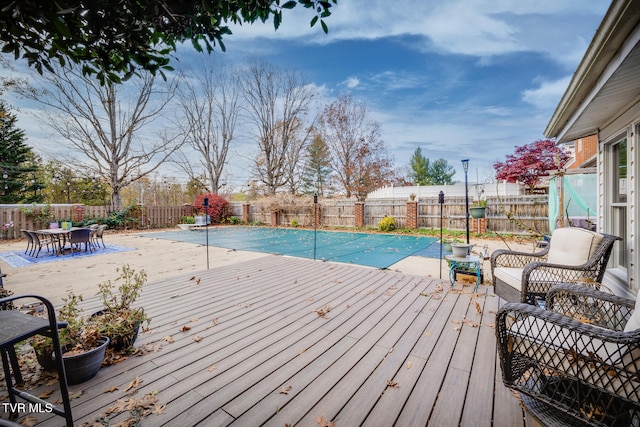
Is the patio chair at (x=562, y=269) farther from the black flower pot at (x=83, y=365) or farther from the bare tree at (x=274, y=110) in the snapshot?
the bare tree at (x=274, y=110)

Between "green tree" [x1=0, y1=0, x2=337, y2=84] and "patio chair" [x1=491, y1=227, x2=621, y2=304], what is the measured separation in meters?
2.99

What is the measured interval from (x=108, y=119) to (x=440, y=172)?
92.4 ft

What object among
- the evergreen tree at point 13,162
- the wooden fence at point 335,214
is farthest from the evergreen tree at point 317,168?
the evergreen tree at point 13,162

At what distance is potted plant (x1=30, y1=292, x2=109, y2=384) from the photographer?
5.70ft

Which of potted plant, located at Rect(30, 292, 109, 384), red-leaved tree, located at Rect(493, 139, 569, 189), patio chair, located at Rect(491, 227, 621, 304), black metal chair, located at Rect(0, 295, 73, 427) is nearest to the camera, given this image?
black metal chair, located at Rect(0, 295, 73, 427)

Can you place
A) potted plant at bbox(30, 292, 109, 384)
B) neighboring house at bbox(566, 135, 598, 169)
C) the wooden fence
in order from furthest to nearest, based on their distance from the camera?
the wooden fence
neighboring house at bbox(566, 135, 598, 169)
potted plant at bbox(30, 292, 109, 384)

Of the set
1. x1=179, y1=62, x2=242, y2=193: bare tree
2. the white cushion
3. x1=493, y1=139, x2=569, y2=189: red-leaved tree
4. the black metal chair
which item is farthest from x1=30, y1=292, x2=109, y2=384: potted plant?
x1=179, y1=62, x2=242, y2=193: bare tree

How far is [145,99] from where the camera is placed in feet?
50.9

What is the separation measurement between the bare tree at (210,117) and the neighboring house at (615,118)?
64.3 feet

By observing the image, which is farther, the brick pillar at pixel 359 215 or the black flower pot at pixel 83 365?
the brick pillar at pixel 359 215

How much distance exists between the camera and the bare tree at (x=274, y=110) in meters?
18.7

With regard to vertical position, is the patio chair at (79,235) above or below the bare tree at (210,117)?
below

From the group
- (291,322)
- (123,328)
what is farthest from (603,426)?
(123,328)

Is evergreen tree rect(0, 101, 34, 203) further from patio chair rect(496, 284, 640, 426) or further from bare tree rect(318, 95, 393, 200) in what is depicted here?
patio chair rect(496, 284, 640, 426)
